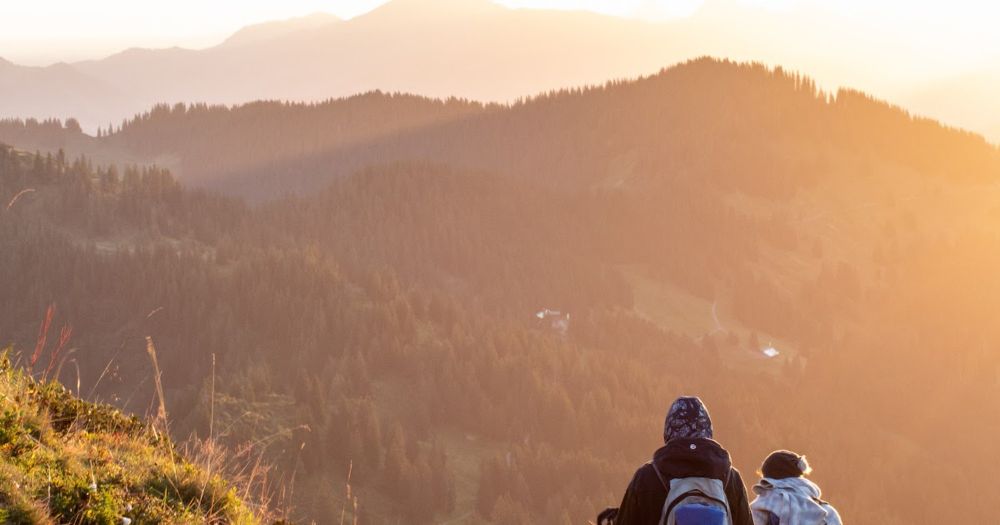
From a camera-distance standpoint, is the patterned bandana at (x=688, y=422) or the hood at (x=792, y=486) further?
the hood at (x=792, y=486)

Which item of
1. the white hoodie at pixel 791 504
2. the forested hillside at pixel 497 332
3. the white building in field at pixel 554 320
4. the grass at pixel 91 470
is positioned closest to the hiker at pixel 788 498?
the white hoodie at pixel 791 504

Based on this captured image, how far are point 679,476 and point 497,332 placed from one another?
102618 mm

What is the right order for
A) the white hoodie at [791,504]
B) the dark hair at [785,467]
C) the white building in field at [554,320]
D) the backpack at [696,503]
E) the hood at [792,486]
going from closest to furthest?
1. the backpack at [696,503]
2. the white hoodie at [791,504]
3. the hood at [792,486]
4. the dark hair at [785,467]
5. the white building in field at [554,320]

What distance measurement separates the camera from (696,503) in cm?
757

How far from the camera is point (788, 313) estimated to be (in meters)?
162

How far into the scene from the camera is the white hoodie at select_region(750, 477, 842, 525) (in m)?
9.66

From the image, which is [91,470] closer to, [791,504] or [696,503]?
[696,503]

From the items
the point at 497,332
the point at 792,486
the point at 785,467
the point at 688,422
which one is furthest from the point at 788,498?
the point at 497,332

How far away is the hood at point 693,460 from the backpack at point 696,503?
0.23 feet

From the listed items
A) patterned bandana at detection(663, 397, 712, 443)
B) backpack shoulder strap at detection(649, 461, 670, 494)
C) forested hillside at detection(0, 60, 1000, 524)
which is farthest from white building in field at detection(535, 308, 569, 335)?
backpack shoulder strap at detection(649, 461, 670, 494)

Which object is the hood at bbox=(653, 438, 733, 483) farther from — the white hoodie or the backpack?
the white hoodie

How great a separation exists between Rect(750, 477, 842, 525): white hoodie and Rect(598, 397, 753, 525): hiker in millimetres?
1802

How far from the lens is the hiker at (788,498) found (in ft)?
31.7

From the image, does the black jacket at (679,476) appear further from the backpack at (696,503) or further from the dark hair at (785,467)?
the dark hair at (785,467)
